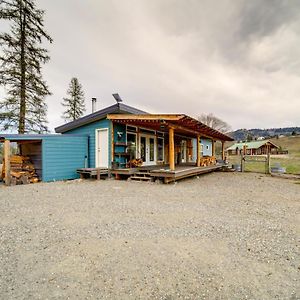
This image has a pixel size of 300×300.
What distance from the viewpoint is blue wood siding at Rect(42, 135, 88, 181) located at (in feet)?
29.2

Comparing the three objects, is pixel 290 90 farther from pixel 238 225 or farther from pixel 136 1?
pixel 238 225

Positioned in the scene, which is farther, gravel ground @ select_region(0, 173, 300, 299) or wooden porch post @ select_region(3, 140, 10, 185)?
wooden porch post @ select_region(3, 140, 10, 185)

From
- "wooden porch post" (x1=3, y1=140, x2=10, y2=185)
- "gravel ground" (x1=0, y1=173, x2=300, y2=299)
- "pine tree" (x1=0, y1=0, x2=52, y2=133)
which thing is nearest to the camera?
"gravel ground" (x1=0, y1=173, x2=300, y2=299)

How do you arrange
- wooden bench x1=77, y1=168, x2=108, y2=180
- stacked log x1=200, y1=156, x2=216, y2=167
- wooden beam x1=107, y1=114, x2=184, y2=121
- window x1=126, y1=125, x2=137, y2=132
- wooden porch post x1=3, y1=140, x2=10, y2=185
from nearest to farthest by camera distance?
wooden beam x1=107, y1=114, x2=184, y2=121
wooden porch post x1=3, y1=140, x2=10, y2=185
wooden bench x1=77, y1=168, x2=108, y2=180
window x1=126, y1=125, x2=137, y2=132
stacked log x1=200, y1=156, x2=216, y2=167

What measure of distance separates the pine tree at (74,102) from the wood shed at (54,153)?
45.5 ft

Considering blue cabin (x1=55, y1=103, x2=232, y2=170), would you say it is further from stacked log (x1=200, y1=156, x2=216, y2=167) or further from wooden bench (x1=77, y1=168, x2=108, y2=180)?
wooden bench (x1=77, y1=168, x2=108, y2=180)

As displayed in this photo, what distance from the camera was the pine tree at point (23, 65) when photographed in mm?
11594

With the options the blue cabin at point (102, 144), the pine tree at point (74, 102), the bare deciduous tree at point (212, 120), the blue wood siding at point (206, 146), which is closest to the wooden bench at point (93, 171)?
the blue cabin at point (102, 144)

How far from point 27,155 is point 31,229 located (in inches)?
314

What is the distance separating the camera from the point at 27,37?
1219 cm

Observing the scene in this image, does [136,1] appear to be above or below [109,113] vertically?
above

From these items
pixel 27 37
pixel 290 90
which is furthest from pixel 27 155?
pixel 290 90

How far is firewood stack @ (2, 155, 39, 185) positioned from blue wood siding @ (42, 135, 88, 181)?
63cm

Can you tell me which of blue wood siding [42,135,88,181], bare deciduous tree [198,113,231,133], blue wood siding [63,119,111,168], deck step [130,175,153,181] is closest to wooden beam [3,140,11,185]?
blue wood siding [42,135,88,181]
